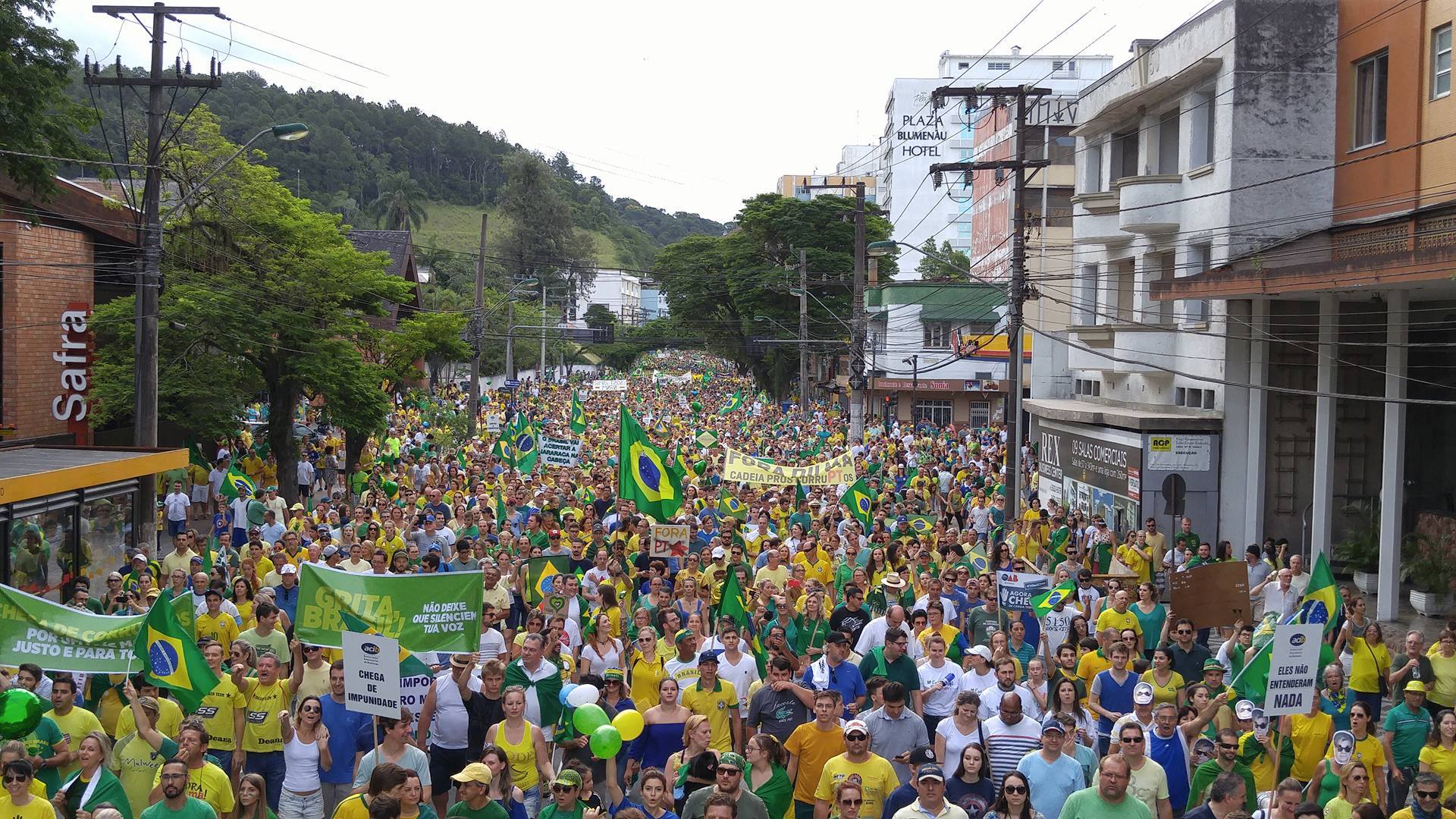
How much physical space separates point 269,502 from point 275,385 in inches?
394

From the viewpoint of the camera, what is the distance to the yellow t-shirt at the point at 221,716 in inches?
361

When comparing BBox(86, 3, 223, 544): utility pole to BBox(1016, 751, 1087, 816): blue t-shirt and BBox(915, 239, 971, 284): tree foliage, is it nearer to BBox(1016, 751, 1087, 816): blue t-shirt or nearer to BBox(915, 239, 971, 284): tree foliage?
BBox(1016, 751, 1087, 816): blue t-shirt

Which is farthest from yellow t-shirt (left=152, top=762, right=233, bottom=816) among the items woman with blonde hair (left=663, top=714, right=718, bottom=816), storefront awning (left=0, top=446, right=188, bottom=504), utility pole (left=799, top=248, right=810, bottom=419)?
utility pole (left=799, top=248, right=810, bottom=419)

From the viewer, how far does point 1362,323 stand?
72.6ft

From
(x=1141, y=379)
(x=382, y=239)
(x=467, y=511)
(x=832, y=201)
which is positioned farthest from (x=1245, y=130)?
(x=832, y=201)

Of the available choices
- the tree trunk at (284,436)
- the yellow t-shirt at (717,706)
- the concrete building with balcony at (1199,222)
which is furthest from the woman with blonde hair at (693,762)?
the tree trunk at (284,436)

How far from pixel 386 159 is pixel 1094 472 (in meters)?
139

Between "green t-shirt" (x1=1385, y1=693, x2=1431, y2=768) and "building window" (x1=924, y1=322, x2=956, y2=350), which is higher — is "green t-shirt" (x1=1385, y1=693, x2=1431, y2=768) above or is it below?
below

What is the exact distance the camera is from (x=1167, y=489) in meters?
20.3

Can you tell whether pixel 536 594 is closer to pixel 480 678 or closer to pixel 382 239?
pixel 480 678

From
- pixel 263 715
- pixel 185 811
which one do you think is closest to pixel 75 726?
pixel 263 715

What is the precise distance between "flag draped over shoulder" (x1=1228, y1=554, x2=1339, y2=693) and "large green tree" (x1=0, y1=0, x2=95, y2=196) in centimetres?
1831

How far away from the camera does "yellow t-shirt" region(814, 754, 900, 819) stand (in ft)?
25.1

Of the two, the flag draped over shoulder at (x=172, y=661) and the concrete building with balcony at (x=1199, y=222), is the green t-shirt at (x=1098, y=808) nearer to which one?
the flag draped over shoulder at (x=172, y=661)
